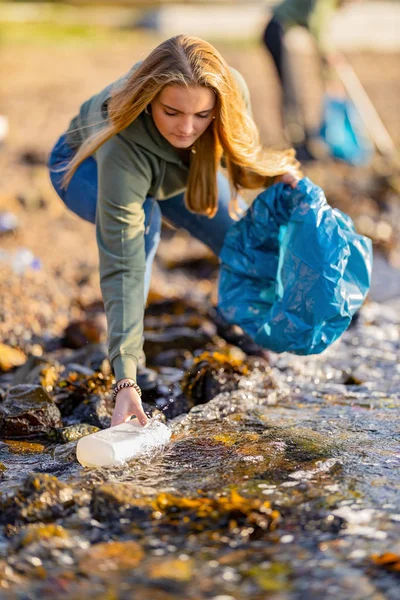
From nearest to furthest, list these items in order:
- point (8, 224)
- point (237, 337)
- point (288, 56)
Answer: point (237, 337), point (8, 224), point (288, 56)

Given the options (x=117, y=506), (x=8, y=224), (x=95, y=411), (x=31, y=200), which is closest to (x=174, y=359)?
(x=95, y=411)

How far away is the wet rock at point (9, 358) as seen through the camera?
13.8 feet

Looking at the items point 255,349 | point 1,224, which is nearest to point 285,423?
point 255,349

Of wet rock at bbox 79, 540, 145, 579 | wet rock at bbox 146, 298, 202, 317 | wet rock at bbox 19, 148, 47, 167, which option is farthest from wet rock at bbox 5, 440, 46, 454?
wet rock at bbox 19, 148, 47, 167

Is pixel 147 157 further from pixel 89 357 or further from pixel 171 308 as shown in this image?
pixel 171 308

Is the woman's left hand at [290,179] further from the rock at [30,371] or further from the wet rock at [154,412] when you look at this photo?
the rock at [30,371]

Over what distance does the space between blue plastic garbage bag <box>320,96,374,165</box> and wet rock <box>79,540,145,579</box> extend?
21.9 feet

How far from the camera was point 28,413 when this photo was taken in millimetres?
3354

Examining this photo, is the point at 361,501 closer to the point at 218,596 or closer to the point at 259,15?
the point at 218,596

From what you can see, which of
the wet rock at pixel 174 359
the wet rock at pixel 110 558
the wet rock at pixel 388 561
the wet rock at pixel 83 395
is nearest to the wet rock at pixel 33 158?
the wet rock at pixel 174 359

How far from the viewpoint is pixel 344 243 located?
3262mm

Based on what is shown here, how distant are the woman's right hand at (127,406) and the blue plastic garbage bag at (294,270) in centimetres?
79

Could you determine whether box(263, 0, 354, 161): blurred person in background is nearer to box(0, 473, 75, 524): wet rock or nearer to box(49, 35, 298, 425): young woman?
box(49, 35, 298, 425): young woman

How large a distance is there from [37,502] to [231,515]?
56 cm
